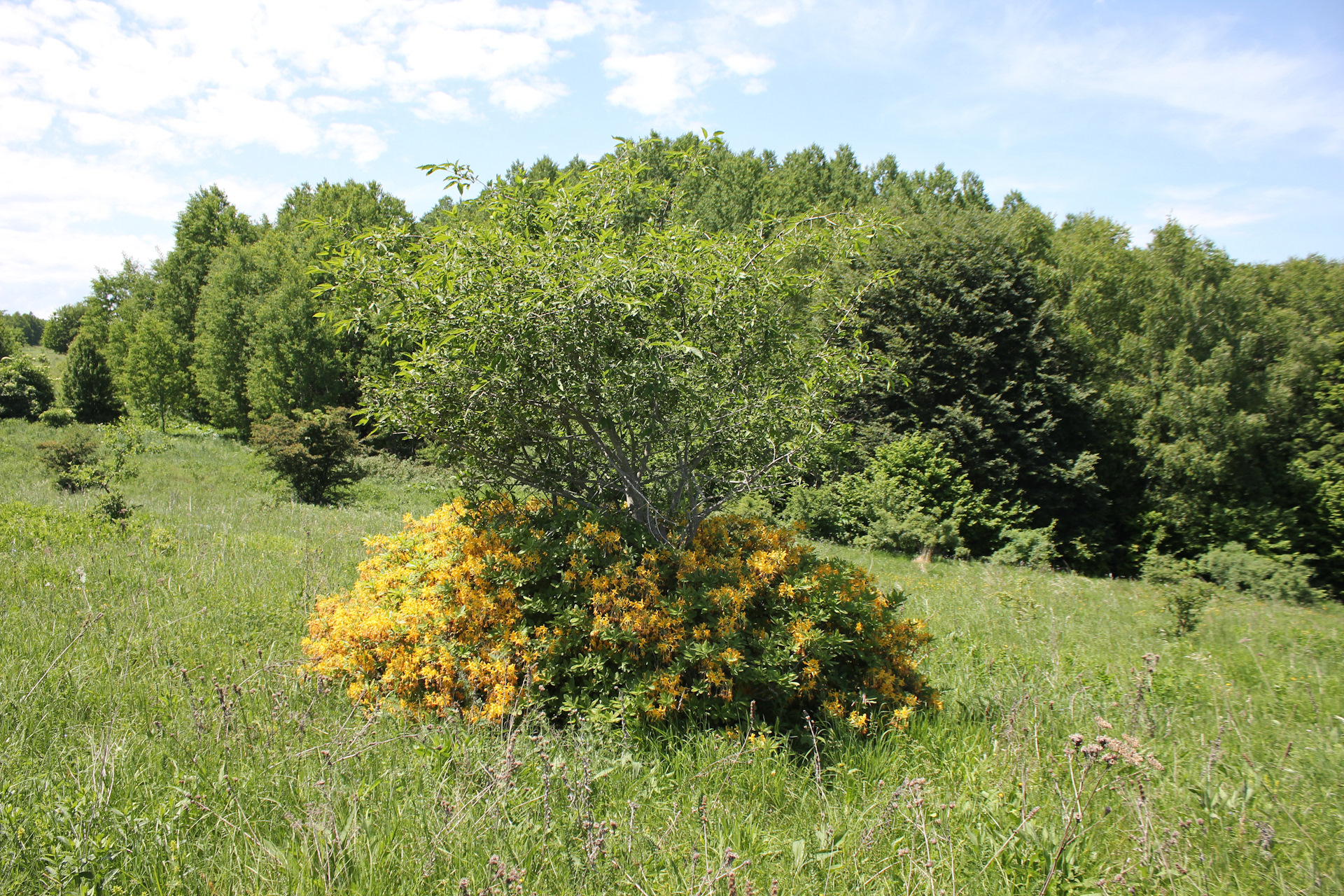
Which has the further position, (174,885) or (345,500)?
(345,500)

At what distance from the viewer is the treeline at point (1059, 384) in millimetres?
18812

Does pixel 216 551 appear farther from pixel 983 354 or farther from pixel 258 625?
pixel 983 354

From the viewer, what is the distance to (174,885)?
6.98 ft

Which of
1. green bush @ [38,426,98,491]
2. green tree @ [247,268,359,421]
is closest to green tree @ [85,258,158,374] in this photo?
green tree @ [247,268,359,421]

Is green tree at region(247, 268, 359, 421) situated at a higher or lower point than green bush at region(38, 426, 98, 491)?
higher

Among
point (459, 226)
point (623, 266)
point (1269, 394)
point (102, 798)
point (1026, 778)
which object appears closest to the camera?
point (102, 798)

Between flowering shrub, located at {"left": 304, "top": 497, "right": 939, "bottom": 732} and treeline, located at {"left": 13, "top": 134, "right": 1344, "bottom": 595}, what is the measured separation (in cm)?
1111

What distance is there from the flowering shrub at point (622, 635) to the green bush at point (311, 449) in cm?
1642

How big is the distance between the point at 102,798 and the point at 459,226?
3364mm

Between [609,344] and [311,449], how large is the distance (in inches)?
702

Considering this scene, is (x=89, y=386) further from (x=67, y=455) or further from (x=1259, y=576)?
(x=1259, y=576)

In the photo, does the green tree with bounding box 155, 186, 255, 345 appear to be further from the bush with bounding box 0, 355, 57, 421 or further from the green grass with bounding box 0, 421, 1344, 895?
the green grass with bounding box 0, 421, 1344, 895

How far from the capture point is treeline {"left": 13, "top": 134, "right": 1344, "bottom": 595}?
18812 millimetres

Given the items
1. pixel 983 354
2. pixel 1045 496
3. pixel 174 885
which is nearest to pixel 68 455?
pixel 174 885
